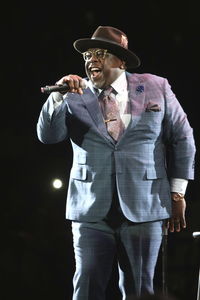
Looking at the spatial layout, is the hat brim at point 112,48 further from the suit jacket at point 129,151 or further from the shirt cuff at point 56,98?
the shirt cuff at point 56,98

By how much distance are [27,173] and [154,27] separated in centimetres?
105

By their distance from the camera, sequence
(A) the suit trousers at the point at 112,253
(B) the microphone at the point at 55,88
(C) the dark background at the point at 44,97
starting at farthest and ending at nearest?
(C) the dark background at the point at 44,97, (A) the suit trousers at the point at 112,253, (B) the microphone at the point at 55,88

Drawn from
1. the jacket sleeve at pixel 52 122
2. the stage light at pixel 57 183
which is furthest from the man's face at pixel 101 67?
the stage light at pixel 57 183

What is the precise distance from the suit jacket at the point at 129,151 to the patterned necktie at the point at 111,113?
28 millimetres

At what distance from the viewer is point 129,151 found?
2.73 m

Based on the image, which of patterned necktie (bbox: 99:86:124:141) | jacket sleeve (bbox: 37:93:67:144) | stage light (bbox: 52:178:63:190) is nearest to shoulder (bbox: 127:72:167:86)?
patterned necktie (bbox: 99:86:124:141)

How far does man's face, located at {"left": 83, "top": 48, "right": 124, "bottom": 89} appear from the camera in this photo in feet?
9.10

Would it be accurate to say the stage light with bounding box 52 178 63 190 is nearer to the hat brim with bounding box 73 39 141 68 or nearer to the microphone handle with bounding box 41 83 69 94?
the hat brim with bounding box 73 39 141 68

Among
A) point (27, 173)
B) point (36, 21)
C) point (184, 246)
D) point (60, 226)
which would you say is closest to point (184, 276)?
point (184, 246)

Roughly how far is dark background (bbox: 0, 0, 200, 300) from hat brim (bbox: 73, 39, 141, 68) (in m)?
0.74

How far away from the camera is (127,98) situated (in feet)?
9.20

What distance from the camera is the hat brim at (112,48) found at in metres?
2.78

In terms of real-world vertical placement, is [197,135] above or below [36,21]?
below

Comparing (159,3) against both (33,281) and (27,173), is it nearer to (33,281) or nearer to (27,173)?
(27,173)
